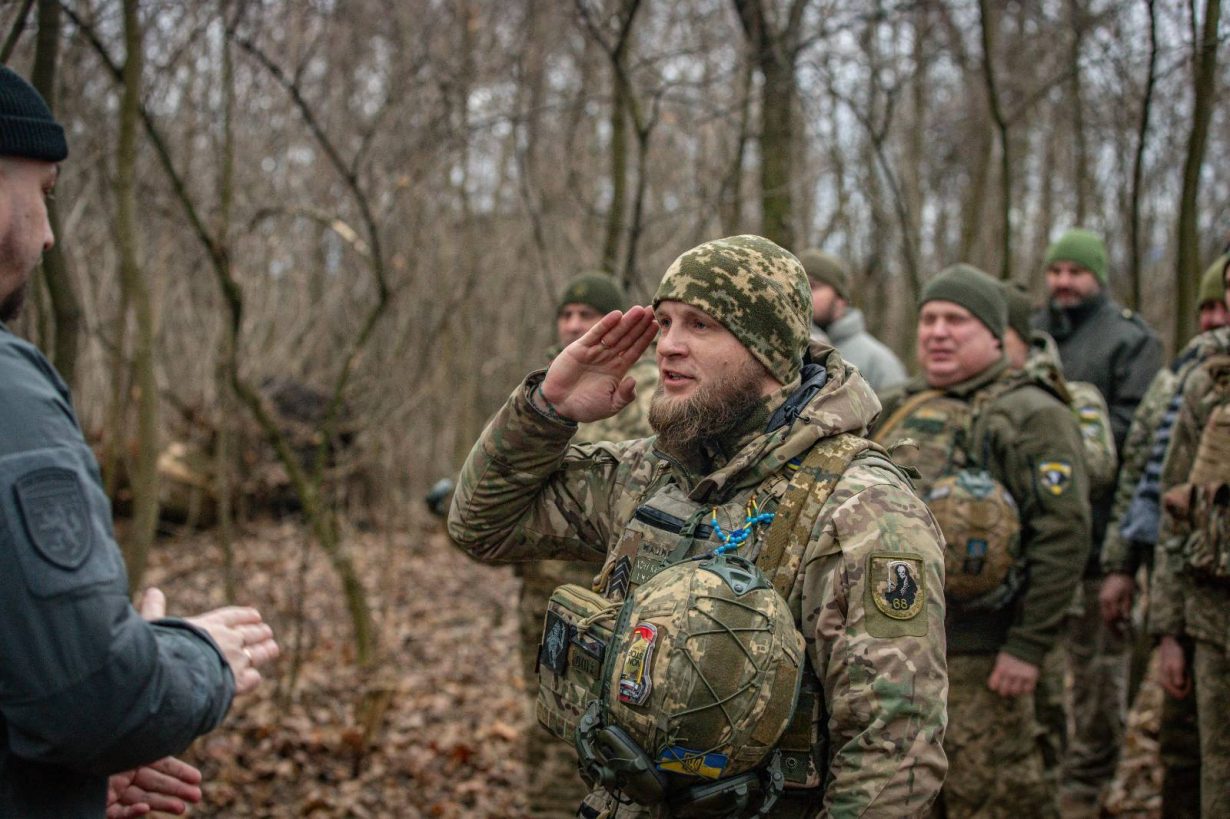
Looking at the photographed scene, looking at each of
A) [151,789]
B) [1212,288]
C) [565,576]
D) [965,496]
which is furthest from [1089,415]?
[151,789]

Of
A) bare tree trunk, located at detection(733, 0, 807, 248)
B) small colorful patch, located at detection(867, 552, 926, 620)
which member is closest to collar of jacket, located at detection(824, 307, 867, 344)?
bare tree trunk, located at detection(733, 0, 807, 248)

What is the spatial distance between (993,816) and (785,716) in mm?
2035

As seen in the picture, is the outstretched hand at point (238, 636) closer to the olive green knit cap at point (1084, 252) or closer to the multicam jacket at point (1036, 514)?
the multicam jacket at point (1036, 514)

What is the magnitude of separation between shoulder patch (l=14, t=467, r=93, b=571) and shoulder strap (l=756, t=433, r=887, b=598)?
4.37ft

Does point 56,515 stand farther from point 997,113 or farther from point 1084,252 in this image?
point 997,113

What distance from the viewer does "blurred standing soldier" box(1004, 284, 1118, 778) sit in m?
4.07

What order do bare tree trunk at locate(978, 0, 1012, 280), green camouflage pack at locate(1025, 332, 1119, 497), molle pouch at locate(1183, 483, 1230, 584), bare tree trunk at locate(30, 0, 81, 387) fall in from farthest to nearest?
bare tree trunk at locate(978, 0, 1012, 280) → green camouflage pack at locate(1025, 332, 1119, 497) → bare tree trunk at locate(30, 0, 81, 387) → molle pouch at locate(1183, 483, 1230, 584)

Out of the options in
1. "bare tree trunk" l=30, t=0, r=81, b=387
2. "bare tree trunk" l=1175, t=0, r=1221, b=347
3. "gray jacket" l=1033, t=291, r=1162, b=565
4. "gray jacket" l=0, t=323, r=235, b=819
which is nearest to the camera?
"gray jacket" l=0, t=323, r=235, b=819

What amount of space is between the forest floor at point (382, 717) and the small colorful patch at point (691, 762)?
3.53 metres

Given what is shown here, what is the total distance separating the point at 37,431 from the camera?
1.57m

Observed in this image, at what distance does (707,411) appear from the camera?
243cm

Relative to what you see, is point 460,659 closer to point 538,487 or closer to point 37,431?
point 538,487

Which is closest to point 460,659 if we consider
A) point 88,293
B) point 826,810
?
point 88,293

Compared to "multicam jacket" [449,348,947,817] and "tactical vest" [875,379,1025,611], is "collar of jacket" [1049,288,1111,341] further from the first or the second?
"multicam jacket" [449,348,947,817]
